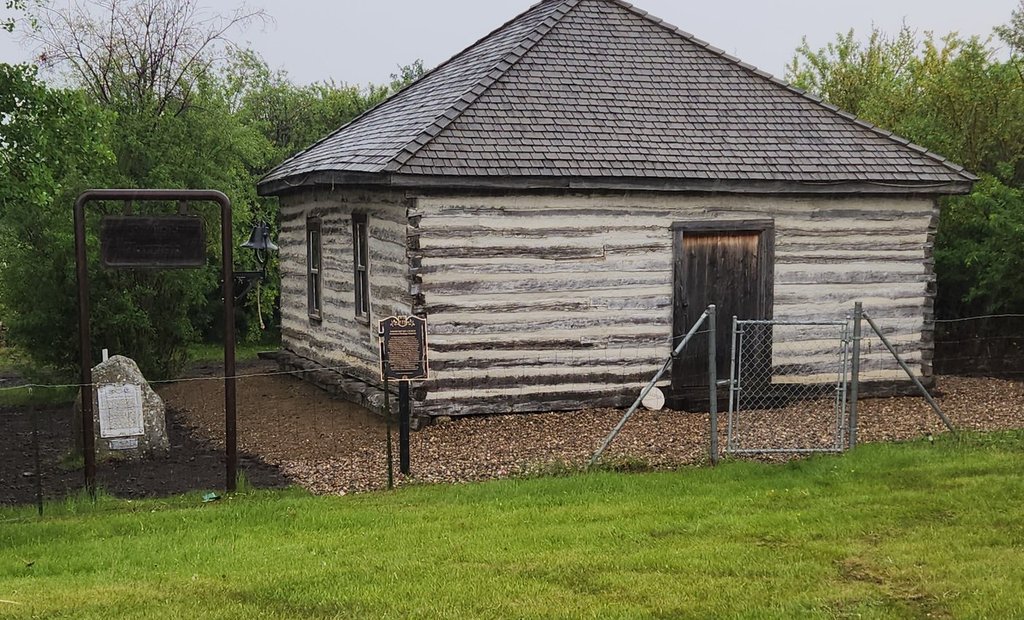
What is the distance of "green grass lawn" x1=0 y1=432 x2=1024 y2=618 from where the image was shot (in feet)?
20.5

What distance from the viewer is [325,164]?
589 inches

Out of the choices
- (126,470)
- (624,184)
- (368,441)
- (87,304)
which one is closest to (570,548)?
(87,304)

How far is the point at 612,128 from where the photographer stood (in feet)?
46.4

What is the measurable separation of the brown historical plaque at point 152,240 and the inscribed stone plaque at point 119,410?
6.29 feet

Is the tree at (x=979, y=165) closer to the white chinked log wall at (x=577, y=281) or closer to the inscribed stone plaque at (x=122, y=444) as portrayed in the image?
the white chinked log wall at (x=577, y=281)

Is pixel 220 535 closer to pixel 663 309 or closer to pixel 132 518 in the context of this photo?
pixel 132 518

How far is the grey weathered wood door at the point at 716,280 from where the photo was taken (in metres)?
14.1

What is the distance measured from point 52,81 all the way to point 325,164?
1041 centimetres

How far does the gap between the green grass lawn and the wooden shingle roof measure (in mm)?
4538

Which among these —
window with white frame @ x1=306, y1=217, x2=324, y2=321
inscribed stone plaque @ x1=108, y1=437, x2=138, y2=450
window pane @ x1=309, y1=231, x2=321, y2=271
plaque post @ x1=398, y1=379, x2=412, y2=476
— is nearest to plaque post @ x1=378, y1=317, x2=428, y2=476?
plaque post @ x1=398, y1=379, x2=412, y2=476

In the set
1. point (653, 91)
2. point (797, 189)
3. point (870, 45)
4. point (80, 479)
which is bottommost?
point (80, 479)

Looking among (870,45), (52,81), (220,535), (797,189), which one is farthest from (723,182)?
(870,45)

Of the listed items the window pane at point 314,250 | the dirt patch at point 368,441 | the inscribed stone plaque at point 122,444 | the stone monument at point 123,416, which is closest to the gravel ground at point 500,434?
the dirt patch at point 368,441

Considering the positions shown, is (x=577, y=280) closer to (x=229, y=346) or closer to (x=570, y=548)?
(x=229, y=346)
